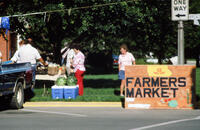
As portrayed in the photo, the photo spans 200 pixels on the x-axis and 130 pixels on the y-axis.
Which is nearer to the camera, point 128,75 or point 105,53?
point 128,75

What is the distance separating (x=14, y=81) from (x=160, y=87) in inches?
155

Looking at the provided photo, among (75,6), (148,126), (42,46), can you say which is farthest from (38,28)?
(42,46)

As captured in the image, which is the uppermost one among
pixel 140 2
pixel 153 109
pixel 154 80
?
pixel 140 2

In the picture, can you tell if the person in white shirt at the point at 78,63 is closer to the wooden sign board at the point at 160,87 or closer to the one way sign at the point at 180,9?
the wooden sign board at the point at 160,87

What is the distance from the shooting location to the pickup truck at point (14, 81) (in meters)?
10.0

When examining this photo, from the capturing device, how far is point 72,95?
509 inches

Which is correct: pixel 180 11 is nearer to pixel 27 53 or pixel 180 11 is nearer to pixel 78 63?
pixel 78 63

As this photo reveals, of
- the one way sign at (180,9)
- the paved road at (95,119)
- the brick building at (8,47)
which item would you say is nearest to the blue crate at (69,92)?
the paved road at (95,119)

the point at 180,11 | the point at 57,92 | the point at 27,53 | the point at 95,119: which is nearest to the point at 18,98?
the point at 57,92

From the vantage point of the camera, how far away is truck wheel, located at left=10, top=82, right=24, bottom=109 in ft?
35.4

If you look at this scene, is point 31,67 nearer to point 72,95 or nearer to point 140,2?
point 72,95

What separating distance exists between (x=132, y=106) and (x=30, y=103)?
312cm

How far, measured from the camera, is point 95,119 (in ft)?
30.5

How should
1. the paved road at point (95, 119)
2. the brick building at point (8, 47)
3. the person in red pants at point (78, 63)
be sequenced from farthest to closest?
the brick building at point (8, 47)
the person in red pants at point (78, 63)
the paved road at point (95, 119)
